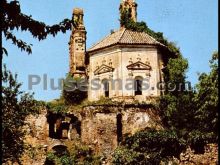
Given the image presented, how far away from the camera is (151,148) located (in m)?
34.2

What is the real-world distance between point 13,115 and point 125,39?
17098 millimetres

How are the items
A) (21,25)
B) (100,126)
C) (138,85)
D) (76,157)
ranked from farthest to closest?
1. (138,85)
2. (100,126)
3. (76,157)
4. (21,25)

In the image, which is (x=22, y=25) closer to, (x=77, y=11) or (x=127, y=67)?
(x=127, y=67)

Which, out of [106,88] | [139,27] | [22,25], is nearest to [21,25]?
[22,25]

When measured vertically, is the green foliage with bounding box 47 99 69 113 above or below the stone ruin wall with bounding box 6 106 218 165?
above

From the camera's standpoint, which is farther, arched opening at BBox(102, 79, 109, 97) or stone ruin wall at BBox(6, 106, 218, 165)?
arched opening at BBox(102, 79, 109, 97)

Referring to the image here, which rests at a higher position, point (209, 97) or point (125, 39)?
point (125, 39)

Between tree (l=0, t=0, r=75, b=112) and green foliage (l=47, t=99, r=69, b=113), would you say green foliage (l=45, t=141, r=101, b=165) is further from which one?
tree (l=0, t=0, r=75, b=112)

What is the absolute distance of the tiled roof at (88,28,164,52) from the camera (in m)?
40.6

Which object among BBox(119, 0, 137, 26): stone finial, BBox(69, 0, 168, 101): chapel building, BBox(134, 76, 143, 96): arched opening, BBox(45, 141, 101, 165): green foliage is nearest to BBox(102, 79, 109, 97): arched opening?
BBox(69, 0, 168, 101): chapel building

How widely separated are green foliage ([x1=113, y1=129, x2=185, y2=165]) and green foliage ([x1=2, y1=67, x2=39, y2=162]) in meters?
8.66

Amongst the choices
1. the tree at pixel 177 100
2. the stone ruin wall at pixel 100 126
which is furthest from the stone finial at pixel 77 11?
the stone ruin wall at pixel 100 126

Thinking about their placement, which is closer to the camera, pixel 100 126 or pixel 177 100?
pixel 100 126

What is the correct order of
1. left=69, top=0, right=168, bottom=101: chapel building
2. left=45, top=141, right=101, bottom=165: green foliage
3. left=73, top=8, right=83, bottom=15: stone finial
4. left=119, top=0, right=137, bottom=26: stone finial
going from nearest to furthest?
left=45, top=141, right=101, bottom=165: green foliage
left=69, top=0, right=168, bottom=101: chapel building
left=119, top=0, right=137, bottom=26: stone finial
left=73, top=8, right=83, bottom=15: stone finial
